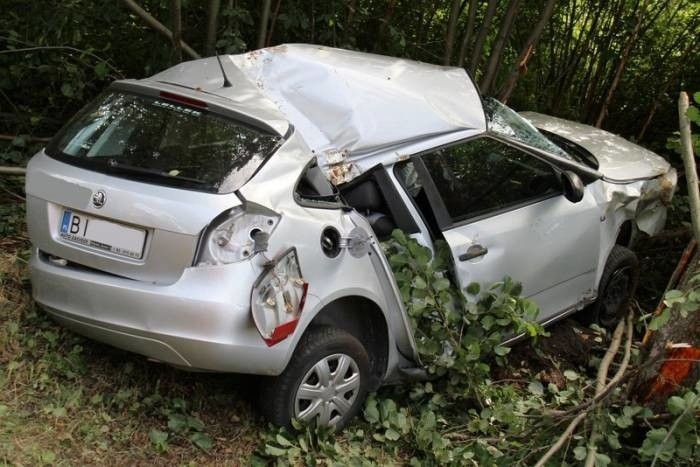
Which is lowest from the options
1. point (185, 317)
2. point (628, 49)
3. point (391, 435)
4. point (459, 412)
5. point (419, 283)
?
point (459, 412)

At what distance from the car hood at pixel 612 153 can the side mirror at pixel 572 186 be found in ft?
2.22

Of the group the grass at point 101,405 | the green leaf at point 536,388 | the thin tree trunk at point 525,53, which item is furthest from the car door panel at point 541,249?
the thin tree trunk at point 525,53

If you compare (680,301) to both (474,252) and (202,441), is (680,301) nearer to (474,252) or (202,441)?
(474,252)

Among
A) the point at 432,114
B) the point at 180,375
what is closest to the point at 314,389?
the point at 180,375

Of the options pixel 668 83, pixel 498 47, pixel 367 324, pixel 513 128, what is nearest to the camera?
pixel 367 324

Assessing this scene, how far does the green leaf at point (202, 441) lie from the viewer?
119 inches

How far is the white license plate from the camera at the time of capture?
273 centimetres

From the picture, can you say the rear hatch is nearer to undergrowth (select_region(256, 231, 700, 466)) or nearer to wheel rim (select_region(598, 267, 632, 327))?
undergrowth (select_region(256, 231, 700, 466))

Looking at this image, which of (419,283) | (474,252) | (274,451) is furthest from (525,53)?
(274,451)

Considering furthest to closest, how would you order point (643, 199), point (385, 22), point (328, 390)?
1. point (385, 22)
2. point (643, 199)
3. point (328, 390)

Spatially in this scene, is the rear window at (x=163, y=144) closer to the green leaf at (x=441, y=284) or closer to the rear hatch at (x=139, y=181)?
the rear hatch at (x=139, y=181)

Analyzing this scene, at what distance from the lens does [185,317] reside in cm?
265

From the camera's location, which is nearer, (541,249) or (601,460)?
(601,460)

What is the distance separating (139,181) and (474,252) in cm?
171
